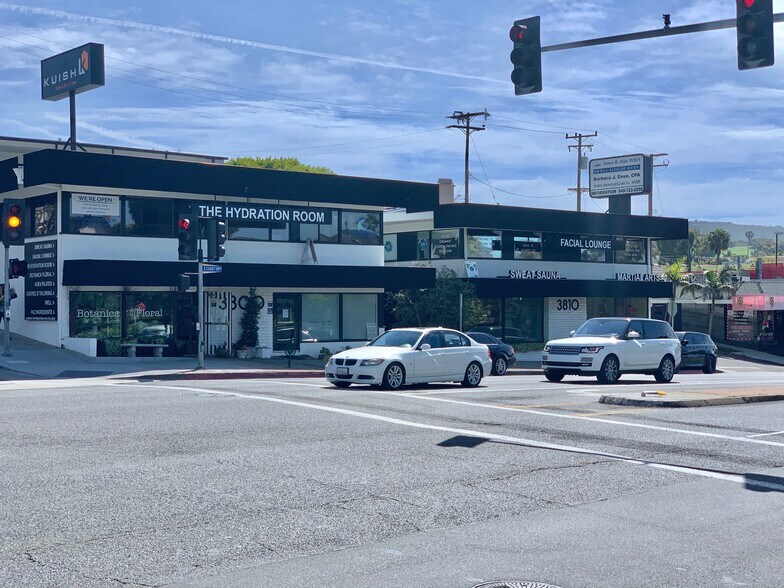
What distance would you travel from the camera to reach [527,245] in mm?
48125

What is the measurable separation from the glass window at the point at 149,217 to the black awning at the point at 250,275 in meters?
1.71

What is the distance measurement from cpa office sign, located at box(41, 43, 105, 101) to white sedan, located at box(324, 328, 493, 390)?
22.8 meters

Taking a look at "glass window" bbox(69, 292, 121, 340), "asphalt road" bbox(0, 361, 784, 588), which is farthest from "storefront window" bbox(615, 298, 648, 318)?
"asphalt road" bbox(0, 361, 784, 588)

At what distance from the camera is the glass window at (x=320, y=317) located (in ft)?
126

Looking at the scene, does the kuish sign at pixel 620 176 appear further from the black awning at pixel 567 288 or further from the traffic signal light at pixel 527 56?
the traffic signal light at pixel 527 56

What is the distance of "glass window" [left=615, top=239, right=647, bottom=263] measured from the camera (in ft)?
173

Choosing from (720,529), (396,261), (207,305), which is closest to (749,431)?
(720,529)

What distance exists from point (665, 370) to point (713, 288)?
1584 inches

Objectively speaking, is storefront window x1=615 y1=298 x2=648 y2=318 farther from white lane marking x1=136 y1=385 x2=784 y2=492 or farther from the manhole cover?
the manhole cover

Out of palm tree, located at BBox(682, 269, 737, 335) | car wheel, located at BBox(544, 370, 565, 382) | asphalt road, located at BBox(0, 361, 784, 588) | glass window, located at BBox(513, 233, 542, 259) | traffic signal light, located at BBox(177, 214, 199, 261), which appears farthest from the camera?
palm tree, located at BBox(682, 269, 737, 335)

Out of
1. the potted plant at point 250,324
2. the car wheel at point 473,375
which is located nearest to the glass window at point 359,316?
the potted plant at point 250,324

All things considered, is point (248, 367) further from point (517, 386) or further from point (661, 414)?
point (661, 414)

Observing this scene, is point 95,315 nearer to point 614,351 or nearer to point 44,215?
point 44,215

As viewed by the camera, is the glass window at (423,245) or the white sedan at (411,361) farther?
the glass window at (423,245)
